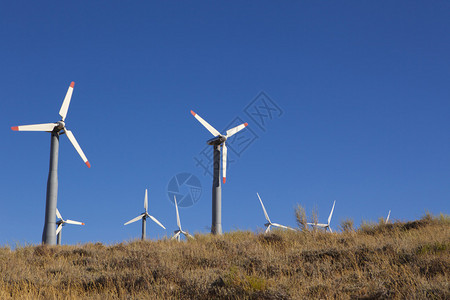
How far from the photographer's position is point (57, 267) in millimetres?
16344

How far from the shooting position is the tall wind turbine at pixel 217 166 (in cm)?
3431

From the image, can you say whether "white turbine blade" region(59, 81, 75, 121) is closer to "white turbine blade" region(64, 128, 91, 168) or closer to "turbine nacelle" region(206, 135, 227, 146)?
"white turbine blade" region(64, 128, 91, 168)

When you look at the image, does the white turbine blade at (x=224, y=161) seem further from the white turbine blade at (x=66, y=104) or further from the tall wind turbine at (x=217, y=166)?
the white turbine blade at (x=66, y=104)

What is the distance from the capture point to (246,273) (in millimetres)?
13617

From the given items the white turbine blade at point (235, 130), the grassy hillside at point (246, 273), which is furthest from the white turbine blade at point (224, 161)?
the grassy hillside at point (246, 273)

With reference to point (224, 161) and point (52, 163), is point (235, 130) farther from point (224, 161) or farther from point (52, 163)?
point (52, 163)

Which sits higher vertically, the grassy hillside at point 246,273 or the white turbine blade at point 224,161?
the white turbine blade at point 224,161

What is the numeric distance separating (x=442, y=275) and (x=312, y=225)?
9951 millimetres

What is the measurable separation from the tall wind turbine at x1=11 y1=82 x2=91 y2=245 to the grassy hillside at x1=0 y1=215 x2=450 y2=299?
10.9 metres

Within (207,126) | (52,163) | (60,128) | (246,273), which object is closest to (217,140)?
(207,126)

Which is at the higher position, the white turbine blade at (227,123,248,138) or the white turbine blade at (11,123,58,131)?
the white turbine blade at (227,123,248,138)

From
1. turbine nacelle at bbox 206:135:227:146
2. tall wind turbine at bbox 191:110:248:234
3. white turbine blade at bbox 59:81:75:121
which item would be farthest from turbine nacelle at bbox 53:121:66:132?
turbine nacelle at bbox 206:135:227:146

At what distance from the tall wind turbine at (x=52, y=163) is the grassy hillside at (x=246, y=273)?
35.9ft

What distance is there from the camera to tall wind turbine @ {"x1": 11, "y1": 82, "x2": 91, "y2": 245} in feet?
98.2
